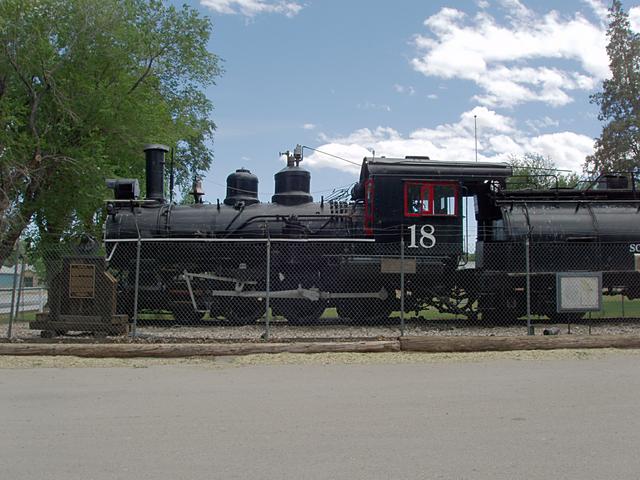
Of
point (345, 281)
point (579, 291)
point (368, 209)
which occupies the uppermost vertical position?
point (368, 209)

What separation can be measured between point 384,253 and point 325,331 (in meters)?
2.09

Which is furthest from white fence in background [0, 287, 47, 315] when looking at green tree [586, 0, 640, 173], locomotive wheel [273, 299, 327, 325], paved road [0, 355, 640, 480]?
green tree [586, 0, 640, 173]

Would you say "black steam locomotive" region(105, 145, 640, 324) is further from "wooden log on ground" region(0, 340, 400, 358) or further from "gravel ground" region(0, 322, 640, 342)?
"wooden log on ground" region(0, 340, 400, 358)

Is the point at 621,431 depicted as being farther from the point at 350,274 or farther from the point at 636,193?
the point at 636,193

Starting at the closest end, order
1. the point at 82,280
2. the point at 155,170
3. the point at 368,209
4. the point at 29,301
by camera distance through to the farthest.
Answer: the point at 82,280, the point at 368,209, the point at 155,170, the point at 29,301

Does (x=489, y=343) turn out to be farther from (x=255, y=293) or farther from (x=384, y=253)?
(x=255, y=293)

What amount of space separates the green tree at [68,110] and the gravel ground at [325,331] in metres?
5.24

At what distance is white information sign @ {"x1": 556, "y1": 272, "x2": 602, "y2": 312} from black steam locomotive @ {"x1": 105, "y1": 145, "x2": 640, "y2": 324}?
4.96 ft

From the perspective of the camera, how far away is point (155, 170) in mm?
14273

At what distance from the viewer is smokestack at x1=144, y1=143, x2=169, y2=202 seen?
14078 millimetres

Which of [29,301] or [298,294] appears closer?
[298,294]

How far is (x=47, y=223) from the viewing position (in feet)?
58.9

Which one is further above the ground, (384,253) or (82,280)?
(384,253)

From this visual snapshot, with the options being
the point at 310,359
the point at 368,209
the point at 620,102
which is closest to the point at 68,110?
the point at 368,209
